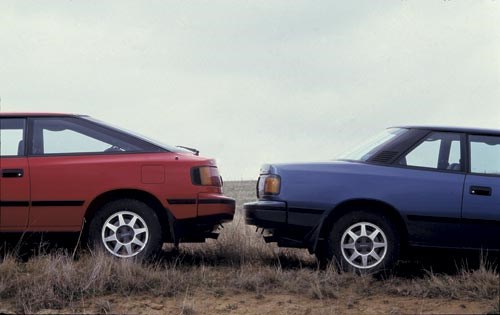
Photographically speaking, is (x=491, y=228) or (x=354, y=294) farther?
(x=491, y=228)

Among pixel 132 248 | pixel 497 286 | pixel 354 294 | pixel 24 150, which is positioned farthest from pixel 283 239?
pixel 24 150

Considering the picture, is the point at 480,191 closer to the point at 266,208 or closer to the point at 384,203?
the point at 384,203

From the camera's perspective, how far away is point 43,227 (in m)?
9.30

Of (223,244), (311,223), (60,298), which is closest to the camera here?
(60,298)

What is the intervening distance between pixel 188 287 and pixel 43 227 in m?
1.92

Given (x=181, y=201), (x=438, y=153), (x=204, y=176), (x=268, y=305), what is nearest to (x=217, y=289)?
(x=268, y=305)

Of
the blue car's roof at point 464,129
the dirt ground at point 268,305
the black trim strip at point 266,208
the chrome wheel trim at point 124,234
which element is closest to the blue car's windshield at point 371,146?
the blue car's roof at point 464,129

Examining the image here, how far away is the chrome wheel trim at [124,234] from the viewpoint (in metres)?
9.23

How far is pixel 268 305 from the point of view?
8211mm

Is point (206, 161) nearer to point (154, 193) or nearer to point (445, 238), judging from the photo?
point (154, 193)

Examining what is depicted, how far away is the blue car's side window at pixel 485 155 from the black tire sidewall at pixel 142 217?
3.65m

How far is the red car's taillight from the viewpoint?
9.44m

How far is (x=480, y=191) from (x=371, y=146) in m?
1.33

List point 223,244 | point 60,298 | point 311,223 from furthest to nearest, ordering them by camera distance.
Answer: point 223,244 < point 311,223 < point 60,298
